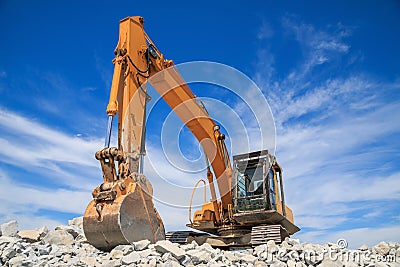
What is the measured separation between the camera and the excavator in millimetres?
5934

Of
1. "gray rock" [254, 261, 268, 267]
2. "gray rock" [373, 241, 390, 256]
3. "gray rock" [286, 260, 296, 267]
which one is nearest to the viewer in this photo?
"gray rock" [254, 261, 268, 267]

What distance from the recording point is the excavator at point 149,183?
5.93m

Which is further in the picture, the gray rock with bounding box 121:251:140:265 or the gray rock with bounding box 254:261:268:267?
the gray rock with bounding box 254:261:268:267

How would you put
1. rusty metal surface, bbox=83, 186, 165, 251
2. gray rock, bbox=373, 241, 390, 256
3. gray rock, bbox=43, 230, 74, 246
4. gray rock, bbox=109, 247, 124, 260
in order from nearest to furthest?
gray rock, bbox=109, 247, 124, 260 → rusty metal surface, bbox=83, 186, 165, 251 → gray rock, bbox=43, 230, 74, 246 → gray rock, bbox=373, 241, 390, 256

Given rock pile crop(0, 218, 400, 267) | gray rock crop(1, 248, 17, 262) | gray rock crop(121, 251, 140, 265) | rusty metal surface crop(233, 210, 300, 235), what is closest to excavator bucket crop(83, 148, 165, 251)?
rock pile crop(0, 218, 400, 267)

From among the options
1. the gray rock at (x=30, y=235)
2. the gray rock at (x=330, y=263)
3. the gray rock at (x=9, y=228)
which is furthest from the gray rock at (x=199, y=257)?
the gray rock at (x=9, y=228)

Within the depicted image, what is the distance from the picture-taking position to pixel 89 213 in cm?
598

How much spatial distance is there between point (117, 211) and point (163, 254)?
98 cm

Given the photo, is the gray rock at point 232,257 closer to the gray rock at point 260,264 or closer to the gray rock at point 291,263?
the gray rock at point 260,264

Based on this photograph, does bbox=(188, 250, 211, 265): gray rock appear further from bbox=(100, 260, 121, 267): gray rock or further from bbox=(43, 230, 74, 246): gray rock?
bbox=(43, 230, 74, 246): gray rock

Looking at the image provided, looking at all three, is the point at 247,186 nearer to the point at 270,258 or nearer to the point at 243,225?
the point at 243,225

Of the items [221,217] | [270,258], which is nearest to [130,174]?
[270,258]

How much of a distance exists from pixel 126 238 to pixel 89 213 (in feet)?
2.49

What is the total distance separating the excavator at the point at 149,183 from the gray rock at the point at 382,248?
7.01 ft
